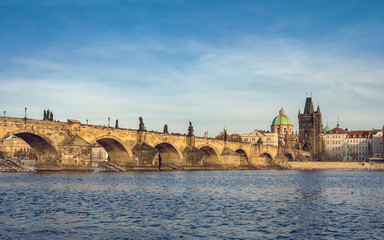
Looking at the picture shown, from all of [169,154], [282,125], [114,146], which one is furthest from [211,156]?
[282,125]

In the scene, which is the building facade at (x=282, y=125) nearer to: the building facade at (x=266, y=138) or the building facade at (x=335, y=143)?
the building facade at (x=335, y=143)

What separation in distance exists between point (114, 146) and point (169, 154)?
656 inches

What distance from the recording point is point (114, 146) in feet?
214

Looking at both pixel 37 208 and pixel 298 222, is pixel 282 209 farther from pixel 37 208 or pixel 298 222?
pixel 37 208

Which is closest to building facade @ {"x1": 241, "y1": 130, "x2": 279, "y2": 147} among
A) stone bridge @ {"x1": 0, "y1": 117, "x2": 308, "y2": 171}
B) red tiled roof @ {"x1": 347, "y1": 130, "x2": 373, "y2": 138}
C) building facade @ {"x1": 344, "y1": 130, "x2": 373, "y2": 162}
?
building facade @ {"x1": 344, "y1": 130, "x2": 373, "y2": 162}

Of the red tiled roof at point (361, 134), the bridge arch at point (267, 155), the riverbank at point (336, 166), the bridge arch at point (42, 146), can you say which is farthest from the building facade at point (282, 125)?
the bridge arch at point (42, 146)

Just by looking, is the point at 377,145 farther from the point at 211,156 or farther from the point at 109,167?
the point at 109,167

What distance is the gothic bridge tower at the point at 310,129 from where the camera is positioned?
6983 inches

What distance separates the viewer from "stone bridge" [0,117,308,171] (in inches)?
2032

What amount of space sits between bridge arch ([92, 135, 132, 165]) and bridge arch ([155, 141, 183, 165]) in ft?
37.1

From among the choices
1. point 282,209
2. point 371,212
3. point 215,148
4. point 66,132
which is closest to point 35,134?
point 66,132

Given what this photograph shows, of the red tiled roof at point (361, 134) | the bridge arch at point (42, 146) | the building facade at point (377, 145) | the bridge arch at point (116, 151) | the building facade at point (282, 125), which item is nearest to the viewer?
the bridge arch at point (42, 146)

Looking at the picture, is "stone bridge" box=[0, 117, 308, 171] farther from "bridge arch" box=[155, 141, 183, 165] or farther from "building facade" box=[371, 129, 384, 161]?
"building facade" box=[371, 129, 384, 161]

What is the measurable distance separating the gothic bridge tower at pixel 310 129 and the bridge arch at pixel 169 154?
106 m
